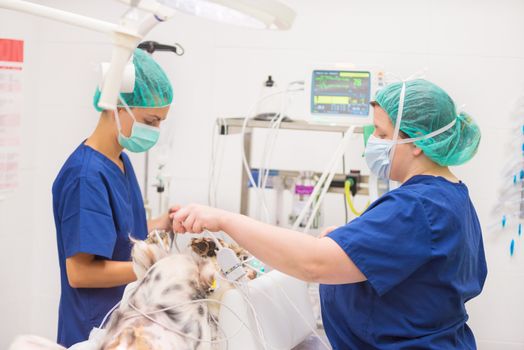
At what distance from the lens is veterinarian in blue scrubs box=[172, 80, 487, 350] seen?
1.25 metres

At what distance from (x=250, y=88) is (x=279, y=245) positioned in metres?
1.72

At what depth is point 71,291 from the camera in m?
1.68

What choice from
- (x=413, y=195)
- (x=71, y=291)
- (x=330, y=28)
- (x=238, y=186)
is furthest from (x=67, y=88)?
(x=413, y=195)

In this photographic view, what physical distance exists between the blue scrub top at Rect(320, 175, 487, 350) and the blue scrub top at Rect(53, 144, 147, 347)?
689mm

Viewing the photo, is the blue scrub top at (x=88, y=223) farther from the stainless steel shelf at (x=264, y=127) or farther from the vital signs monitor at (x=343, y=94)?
the vital signs monitor at (x=343, y=94)

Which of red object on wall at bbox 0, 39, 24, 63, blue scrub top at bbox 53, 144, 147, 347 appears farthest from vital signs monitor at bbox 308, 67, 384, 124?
red object on wall at bbox 0, 39, 24, 63

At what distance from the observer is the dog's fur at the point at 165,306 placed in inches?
46.3

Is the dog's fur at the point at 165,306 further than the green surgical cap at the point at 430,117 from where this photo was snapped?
No

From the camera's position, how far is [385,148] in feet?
4.83

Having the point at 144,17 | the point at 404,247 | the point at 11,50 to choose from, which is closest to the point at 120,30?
the point at 144,17

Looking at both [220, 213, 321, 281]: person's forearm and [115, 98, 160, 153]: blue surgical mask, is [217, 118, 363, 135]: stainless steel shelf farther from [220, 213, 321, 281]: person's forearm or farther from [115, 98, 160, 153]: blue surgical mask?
[220, 213, 321, 281]: person's forearm

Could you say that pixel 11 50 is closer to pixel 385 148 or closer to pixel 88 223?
pixel 88 223

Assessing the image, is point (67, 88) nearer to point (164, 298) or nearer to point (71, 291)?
point (71, 291)

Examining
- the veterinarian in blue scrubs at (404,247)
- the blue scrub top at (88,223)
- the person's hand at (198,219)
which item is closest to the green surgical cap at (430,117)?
the veterinarian in blue scrubs at (404,247)
